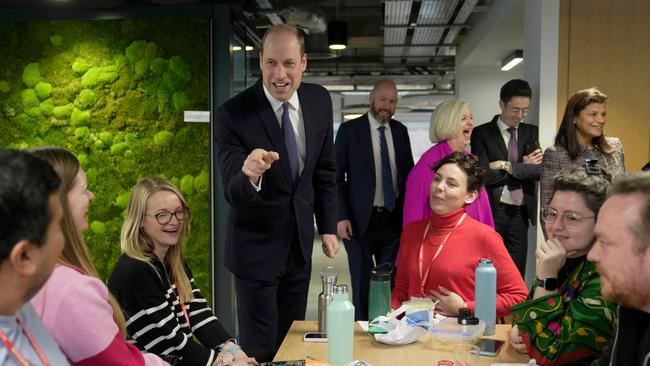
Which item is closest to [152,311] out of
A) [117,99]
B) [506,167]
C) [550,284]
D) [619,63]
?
[550,284]

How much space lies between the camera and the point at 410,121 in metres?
15.6

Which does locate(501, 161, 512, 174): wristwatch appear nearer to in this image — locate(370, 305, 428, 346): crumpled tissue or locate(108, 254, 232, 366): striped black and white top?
locate(370, 305, 428, 346): crumpled tissue

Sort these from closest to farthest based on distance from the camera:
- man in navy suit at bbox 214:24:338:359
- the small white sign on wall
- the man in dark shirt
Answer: the man in dark shirt, man in navy suit at bbox 214:24:338:359, the small white sign on wall

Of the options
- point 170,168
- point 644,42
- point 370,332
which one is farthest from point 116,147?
point 644,42

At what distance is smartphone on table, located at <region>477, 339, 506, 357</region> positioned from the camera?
187 cm

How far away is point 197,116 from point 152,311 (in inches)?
106

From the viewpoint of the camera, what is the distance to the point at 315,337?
2033mm

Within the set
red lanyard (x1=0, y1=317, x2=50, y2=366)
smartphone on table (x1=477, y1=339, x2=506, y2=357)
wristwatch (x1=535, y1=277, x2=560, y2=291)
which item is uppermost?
red lanyard (x1=0, y1=317, x2=50, y2=366)

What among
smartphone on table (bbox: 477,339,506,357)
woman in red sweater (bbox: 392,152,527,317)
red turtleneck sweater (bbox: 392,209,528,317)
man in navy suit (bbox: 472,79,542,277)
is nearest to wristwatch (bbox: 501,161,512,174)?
man in navy suit (bbox: 472,79,542,277)

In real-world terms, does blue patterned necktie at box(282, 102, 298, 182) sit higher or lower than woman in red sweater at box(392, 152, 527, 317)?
higher

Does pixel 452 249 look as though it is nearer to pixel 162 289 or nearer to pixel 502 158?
pixel 162 289

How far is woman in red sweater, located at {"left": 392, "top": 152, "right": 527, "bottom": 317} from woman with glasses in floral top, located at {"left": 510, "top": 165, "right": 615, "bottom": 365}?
40 cm

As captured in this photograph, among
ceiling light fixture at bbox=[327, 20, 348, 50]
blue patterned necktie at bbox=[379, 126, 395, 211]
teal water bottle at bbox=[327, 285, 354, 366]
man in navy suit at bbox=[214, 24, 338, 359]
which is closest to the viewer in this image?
teal water bottle at bbox=[327, 285, 354, 366]

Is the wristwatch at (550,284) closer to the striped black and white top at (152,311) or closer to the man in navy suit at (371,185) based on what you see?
the striped black and white top at (152,311)
